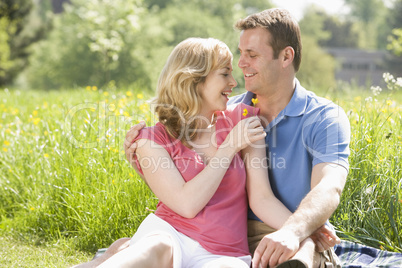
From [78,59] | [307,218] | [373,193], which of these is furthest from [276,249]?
[78,59]

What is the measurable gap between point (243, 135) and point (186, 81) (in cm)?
40

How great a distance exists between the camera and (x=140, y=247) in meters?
2.09

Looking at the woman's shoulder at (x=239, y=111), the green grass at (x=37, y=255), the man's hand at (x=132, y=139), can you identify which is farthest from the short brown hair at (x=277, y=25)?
the green grass at (x=37, y=255)

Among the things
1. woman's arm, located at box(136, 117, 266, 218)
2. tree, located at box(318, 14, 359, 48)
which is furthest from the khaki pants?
tree, located at box(318, 14, 359, 48)

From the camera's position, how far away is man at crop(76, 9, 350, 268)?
216 centimetres

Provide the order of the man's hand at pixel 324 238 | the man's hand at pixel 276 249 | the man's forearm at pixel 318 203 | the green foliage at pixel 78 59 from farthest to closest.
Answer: the green foliage at pixel 78 59, the man's hand at pixel 324 238, the man's forearm at pixel 318 203, the man's hand at pixel 276 249

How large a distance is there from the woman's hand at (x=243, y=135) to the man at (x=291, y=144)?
0.97ft

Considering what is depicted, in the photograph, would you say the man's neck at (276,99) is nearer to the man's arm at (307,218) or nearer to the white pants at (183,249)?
the man's arm at (307,218)

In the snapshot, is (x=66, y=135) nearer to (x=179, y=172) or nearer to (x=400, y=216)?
(x=179, y=172)

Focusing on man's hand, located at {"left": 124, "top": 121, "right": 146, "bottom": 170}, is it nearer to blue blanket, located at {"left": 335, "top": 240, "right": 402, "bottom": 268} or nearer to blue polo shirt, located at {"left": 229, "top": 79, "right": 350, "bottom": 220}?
blue polo shirt, located at {"left": 229, "top": 79, "right": 350, "bottom": 220}

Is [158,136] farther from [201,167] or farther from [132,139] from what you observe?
[201,167]

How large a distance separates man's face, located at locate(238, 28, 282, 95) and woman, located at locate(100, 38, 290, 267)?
0.70 ft

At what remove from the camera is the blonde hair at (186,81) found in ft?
8.07

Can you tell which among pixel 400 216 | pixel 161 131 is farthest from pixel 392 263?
pixel 161 131
